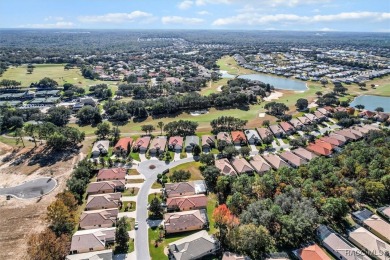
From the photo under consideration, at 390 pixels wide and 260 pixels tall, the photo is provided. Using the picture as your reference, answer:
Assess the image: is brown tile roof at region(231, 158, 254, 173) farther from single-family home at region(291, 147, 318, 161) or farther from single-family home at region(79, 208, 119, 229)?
single-family home at region(79, 208, 119, 229)

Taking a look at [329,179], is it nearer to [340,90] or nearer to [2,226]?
[2,226]

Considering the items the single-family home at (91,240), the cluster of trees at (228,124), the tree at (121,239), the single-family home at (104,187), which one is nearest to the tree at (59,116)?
the single-family home at (104,187)

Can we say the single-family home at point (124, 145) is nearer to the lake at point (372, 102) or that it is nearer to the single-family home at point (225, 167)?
the single-family home at point (225, 167)

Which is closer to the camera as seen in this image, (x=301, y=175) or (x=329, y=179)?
(x=329, y=179)

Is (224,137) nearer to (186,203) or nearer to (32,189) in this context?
(186,203)

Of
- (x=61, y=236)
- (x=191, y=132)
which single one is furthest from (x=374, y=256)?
(x=191, y=132)

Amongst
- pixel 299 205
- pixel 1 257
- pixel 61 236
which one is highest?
pixel 299 205
